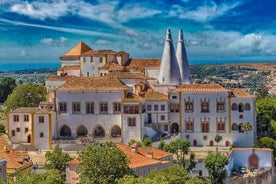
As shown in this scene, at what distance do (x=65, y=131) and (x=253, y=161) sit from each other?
1763 cm

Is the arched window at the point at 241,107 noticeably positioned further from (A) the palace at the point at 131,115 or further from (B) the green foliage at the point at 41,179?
(B) the green foliage at the point at 41,179

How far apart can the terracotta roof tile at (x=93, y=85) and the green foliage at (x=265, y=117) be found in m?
15.4

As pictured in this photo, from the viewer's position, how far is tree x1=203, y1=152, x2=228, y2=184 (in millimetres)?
47594

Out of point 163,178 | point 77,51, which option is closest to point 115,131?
point 77,51

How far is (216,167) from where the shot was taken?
4775cm

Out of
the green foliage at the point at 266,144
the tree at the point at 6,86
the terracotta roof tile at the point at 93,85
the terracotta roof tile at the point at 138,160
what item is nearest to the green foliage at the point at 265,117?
the green foliage at the point at 266,144

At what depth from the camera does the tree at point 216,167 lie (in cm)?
4759

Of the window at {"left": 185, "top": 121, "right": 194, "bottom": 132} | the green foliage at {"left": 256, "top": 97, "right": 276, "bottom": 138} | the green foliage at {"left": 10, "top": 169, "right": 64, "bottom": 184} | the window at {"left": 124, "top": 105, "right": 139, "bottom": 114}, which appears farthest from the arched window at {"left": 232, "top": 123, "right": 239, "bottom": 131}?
the green foliage at {"left": 10, "top": 169, "right": 64, "bottom": 184}

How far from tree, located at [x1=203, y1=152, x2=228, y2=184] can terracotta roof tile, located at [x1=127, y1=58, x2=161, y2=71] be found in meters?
20.1

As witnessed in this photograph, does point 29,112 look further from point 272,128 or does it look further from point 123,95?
point 272,128

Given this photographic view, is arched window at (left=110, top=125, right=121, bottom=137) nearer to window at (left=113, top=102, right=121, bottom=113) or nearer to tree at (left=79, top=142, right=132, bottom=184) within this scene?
window at (left=113, top=102, right=121, bottom=113)

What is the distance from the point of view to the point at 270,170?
53531 millimetres

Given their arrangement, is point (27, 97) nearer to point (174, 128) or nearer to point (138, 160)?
point (174, 128)

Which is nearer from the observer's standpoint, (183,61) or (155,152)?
(155,152)
